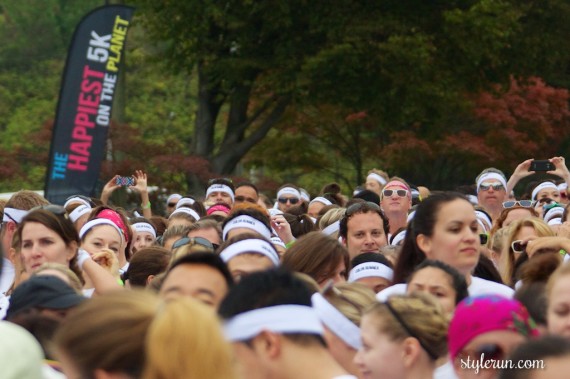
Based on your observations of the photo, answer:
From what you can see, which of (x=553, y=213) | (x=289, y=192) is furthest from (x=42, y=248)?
(x=289, y=192)

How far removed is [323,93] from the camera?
26109 mm

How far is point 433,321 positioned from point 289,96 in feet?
70.6

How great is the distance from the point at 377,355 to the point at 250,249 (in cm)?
172

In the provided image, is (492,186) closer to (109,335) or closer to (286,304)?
(286,304)

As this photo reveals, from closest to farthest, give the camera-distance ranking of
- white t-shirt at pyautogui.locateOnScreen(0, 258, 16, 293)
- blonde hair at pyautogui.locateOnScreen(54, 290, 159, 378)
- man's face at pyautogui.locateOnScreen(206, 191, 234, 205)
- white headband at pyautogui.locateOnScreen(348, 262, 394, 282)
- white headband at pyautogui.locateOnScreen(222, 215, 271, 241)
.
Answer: blonde hair at pyautogui.locateOnScreen(54, 290, 159, 378) → white headband at pyautogui.locateOnScreen(348, 262, 394, 282) → white t-shirt at pyautogui.locateOnScreen(0, 258, 16, 293) → white headband at pyautogui.locateOnScreen(222, 215, 271, 241) → man's face at pyautogui.locateOnScreen(206, 191, 234, 205)

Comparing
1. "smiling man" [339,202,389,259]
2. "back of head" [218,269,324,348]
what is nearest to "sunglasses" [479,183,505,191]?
Result: "smiling man" [339,202,389,259]

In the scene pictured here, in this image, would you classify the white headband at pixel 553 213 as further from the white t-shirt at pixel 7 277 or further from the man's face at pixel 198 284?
the man's face at pixel 198 284

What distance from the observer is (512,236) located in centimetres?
919

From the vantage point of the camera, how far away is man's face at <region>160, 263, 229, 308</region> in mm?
5348

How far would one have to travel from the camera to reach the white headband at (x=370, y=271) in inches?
309

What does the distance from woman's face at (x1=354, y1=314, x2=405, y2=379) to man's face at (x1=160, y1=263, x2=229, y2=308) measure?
0.61m

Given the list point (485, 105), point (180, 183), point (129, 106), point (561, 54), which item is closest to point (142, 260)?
point (180, 183)

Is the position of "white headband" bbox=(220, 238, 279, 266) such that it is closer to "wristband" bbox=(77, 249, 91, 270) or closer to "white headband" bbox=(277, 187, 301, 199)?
"wristband" bbox=(77, 249, 91, 270)

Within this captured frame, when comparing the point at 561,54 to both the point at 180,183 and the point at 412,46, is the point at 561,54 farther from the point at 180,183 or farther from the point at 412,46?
the point at 180,183
